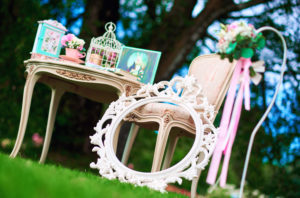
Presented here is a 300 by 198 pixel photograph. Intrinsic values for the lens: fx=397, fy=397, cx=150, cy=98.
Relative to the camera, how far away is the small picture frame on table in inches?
149

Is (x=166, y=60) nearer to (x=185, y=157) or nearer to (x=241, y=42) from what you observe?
(x=185, y=157)

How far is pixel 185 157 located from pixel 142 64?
1234mm

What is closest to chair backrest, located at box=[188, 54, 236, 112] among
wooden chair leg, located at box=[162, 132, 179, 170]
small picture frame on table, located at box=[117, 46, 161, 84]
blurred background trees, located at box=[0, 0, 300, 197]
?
small picture frame on table, located at box=[117, 46, 161, 84]

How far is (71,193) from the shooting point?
1599 millimetres

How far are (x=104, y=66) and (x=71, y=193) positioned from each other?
2204 mm

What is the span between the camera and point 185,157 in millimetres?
2889

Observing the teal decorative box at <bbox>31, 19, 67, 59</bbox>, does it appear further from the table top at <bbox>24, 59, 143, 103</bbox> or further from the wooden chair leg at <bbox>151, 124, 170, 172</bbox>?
the wooden chair leg at <bbox>151, 124, 170, 172</bbox>

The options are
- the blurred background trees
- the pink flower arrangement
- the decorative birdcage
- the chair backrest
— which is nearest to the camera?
the chair backrest

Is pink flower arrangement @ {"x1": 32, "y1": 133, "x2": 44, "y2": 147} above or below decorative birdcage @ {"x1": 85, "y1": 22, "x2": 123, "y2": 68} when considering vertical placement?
below

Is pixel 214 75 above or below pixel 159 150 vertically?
above

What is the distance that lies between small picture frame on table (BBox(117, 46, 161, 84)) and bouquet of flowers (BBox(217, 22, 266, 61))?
4.29ft

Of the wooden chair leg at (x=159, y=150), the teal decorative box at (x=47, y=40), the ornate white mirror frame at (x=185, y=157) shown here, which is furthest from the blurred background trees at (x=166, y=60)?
the wooden chair leg at (x=159, y=150)

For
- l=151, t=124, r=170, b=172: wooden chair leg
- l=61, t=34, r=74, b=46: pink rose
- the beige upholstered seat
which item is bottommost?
l=151, t=124, r=170, b=172: wooden chair leg

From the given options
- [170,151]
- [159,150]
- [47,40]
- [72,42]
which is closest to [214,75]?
[170,151]
